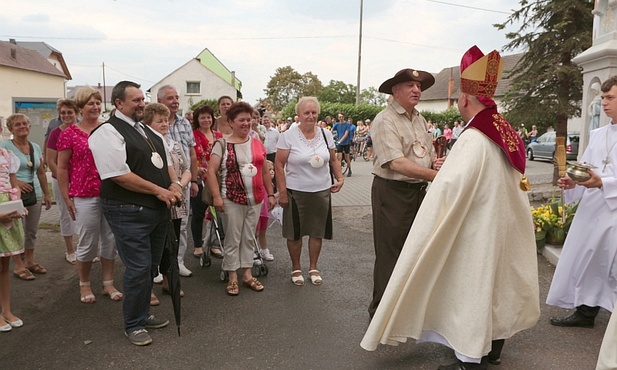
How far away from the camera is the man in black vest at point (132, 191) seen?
3.79 m

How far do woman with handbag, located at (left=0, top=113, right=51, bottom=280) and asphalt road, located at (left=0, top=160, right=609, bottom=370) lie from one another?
241 millimetres

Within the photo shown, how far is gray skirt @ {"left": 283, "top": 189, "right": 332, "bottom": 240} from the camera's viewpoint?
5.43 meters

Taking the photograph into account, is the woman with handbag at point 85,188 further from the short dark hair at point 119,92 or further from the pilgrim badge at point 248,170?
the pilgrim badge at point 248,170

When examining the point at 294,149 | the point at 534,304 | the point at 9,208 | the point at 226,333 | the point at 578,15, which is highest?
the point at 578,15

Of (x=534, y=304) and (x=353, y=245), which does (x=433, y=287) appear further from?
(x=353, y=245)

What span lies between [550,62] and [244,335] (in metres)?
14.9

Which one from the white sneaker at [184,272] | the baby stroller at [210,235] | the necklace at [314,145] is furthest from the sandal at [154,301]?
the necklace at [314,145]

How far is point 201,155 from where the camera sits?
6.77m

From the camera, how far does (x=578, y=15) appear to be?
1499 centimetres

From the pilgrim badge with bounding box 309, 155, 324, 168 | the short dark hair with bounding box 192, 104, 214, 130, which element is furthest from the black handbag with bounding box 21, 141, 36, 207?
the pilgrim badge with bounding box 309, 155, 324, 168

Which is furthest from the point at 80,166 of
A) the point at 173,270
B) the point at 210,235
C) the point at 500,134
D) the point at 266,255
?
the point at 500,134

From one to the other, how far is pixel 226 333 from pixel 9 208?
2073 millimetres

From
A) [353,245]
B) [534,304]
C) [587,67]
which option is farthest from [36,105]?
[534,304]

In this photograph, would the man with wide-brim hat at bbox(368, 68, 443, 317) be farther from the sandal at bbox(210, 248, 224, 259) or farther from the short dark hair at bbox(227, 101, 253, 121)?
the sandal at bbox(210, 248, 224, 259)
